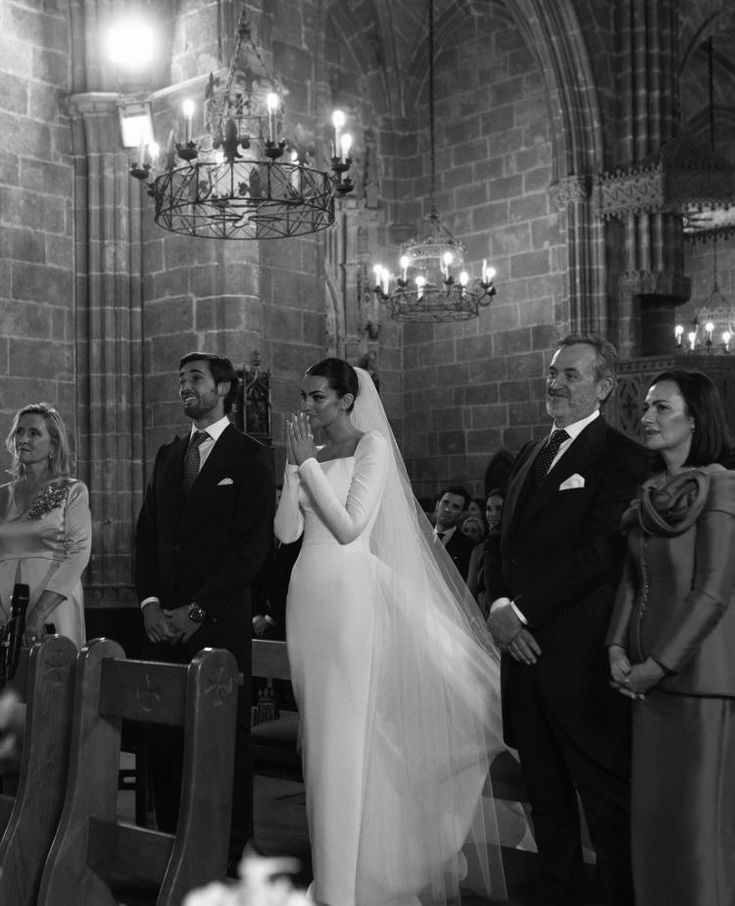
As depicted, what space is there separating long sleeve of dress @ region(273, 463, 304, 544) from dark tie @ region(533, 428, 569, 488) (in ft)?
2.32

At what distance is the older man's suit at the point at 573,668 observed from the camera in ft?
11.4

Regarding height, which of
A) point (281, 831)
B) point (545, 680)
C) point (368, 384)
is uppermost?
point (368, 384)

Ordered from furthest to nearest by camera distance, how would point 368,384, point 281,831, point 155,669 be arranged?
1. point 281,831
2. point 368,384
3. point 155,669

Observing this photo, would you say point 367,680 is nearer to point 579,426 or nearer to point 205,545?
point 205,545

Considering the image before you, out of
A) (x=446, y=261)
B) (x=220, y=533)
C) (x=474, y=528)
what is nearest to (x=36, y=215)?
(x=446, y=261)

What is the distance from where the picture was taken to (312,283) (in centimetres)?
1052

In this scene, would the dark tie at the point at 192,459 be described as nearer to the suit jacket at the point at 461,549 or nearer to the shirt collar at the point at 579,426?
the shirt collar at the point at 579,426

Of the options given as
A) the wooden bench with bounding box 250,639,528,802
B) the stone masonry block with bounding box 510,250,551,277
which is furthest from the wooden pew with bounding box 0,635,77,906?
the stone masonry block with bounding box 510,250,551,277

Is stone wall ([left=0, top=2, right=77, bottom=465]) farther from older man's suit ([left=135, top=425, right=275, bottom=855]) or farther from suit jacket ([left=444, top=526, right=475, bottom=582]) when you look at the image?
older man's suit ([left=135, top=425, right=275, bottom=855])

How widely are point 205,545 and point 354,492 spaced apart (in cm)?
75

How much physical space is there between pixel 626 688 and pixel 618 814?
502 mm

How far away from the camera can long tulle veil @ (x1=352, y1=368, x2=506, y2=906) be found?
366cm

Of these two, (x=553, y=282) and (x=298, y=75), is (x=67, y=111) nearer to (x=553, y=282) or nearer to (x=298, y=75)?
(x=298, y=75)

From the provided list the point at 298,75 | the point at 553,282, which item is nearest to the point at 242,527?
the point at 298,75
